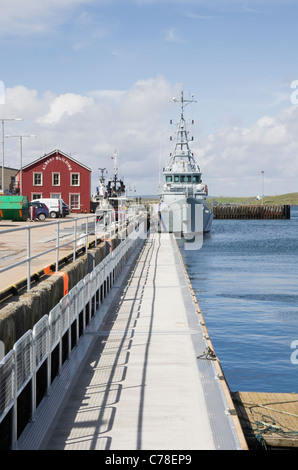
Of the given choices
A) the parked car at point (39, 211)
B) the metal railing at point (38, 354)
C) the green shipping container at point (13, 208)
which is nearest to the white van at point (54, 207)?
the parked car at point (39, 211)

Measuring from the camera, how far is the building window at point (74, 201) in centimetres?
7244

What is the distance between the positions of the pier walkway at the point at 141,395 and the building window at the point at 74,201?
56.9 metres

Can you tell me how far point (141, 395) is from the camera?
9703 millimetres

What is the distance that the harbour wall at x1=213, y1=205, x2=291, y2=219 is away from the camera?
502ft

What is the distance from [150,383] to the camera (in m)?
10.3

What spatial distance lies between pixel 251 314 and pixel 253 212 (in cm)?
12939

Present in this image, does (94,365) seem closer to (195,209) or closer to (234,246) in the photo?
(234,246)

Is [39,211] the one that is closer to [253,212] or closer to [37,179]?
[37,179]

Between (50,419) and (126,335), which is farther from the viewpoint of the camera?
(126,335)

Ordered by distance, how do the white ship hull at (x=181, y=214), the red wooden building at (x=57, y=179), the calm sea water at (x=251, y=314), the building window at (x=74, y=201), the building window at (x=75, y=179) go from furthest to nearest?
the building window at (x=74, y=201)
the building window at (x=75, y=179)
the red wooden building at (x=57, y=179)
the white ship hull at (x=181, y=214)
the calm sea water at (x=251, y=314)

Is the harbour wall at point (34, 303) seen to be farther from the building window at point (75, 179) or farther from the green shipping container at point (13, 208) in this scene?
the building window at point (75, 179)

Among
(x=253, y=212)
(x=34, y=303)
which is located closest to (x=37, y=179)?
(x=34, y=303)
